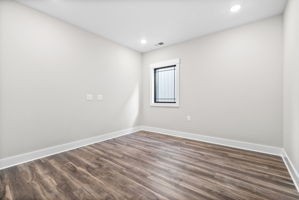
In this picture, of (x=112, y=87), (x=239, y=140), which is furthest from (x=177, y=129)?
(x=112, y=87)

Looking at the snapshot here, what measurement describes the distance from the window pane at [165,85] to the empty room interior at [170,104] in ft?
1.02

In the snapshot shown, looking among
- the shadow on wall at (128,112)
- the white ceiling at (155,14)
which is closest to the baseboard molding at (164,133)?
the shadow on wall at (128,112)

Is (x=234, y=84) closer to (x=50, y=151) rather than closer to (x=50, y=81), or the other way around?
(x=50, y=81)

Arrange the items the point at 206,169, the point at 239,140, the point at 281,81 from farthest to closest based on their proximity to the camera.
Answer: the point at 239,140 → the point at 281,81 → the point at 206,169

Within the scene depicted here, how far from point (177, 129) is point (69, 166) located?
270 cm

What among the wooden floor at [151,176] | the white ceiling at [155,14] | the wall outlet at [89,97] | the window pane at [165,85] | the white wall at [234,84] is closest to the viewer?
the wooden floor at [151,176]

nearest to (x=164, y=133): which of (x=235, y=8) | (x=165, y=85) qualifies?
(x=165, y=85)

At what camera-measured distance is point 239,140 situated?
2.86 metres

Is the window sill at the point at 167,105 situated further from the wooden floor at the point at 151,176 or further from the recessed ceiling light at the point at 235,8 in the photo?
the recessed ceiling light at the point at 235,8

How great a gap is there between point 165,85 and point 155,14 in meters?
2.19

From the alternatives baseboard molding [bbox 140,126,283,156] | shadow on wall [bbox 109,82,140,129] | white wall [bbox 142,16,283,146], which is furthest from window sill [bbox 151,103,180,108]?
baseboard molding [bbox 140,126,283,156]

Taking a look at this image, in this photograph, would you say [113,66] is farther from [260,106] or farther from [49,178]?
[260,106]

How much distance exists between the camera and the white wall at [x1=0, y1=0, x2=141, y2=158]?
2.09 meters

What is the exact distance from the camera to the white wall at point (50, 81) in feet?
6.86
